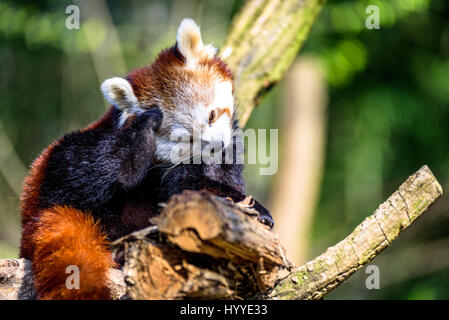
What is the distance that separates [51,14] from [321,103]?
418 centimetres

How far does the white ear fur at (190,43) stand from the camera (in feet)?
9.49

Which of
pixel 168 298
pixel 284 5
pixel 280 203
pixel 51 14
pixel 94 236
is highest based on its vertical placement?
pixel 51 14

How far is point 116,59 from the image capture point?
657 centimetres

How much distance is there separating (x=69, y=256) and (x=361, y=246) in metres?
1.40

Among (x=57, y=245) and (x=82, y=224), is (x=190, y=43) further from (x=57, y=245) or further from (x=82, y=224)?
(x=57, y=245)

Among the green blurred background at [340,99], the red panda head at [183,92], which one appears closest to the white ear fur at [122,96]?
the red panda head at [183,92]

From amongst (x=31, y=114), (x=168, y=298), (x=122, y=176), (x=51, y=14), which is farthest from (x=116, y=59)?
(x=168, y=298)

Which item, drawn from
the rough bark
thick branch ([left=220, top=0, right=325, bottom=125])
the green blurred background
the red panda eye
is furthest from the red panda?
the green blurred background

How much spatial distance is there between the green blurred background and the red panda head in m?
3.47

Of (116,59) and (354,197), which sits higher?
(116,59)

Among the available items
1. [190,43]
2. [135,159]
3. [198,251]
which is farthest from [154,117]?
[198,251]

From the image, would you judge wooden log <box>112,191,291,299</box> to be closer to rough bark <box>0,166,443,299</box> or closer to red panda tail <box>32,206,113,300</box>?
rough bark <box>0,166,443,299</box>

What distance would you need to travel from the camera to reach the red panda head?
2.77 meters

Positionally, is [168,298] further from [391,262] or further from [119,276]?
[391,262]
